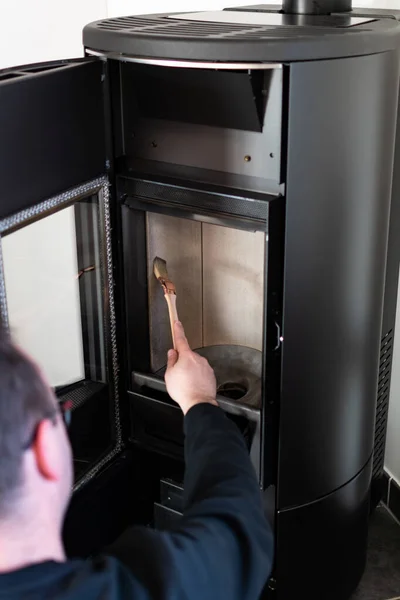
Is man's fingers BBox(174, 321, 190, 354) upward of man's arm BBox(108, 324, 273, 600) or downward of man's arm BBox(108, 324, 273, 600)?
upward

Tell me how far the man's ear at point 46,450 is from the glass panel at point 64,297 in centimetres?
46

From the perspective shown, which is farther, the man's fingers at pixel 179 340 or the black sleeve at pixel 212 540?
the man's fingers at pixel 179 340

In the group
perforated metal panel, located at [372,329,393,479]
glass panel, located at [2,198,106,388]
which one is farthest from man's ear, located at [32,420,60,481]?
perforated metal panel, located at [372,329,393,479]

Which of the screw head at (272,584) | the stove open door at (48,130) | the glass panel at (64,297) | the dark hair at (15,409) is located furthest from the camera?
the screw head at (272,584)

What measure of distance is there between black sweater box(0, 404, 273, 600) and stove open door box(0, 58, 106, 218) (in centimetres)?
41

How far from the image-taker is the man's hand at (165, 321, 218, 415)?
1.14 meters

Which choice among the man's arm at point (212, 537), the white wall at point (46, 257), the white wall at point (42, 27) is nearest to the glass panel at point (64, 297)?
the white wall at point (46, 257)

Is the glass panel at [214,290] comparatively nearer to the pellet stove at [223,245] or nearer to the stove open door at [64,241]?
the pellet stove at [223,245]

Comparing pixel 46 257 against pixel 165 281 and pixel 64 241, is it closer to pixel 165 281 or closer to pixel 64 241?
pixel 64 241

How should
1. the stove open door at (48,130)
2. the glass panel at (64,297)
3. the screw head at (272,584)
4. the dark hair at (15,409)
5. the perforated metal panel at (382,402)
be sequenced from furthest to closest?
the perforated metal panel at (382,402)
the screw head at (272,584)
the glass panel at (64,297)
the stove open door at (48,130)
the dark hair at (15,409)

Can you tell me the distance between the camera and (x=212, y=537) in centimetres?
86

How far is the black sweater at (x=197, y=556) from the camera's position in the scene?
0.74 m

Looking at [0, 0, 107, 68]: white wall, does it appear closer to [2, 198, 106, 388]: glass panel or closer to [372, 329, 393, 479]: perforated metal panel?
[2, 198, 106, 388]: glass panel

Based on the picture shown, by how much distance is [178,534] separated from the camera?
861 mm
